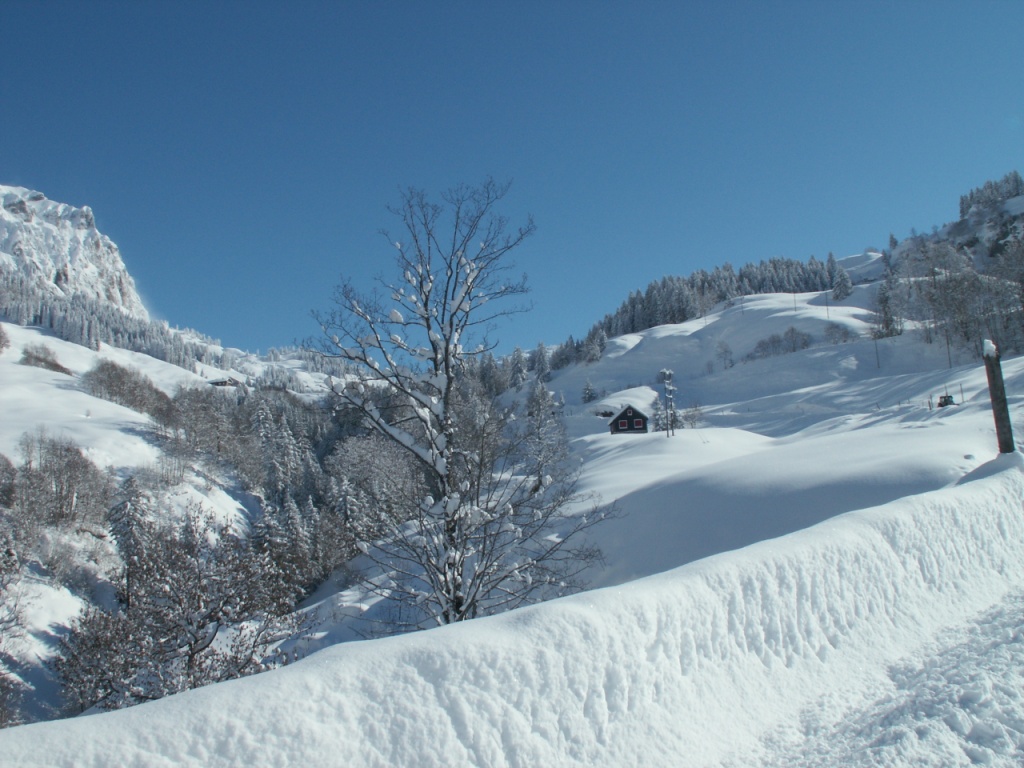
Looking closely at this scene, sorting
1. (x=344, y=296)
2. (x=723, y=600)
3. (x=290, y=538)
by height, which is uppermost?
(x=344, y=296)

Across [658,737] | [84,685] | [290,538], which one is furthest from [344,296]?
[290,538]

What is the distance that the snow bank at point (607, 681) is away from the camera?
2889mm

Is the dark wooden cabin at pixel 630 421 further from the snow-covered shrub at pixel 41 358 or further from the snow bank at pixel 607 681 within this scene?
the snow-covered shrub at pixel 41 358

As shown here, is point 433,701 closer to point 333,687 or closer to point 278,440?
point 333,687

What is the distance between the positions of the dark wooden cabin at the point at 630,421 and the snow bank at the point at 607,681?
6238 centimetres

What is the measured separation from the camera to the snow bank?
289cm

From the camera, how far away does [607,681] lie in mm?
4031

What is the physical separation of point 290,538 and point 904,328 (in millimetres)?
91509

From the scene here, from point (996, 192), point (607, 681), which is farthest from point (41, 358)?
point (996, 192)

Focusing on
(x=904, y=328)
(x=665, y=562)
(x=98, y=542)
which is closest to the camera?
(x=665, y=562)

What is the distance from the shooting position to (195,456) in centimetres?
6862

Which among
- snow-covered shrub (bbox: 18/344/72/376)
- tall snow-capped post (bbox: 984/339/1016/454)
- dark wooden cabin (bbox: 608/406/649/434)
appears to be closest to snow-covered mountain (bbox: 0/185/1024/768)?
tall snow-capped post (bbox: 984/339/1016/454)

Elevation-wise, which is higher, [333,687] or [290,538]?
[333,687]

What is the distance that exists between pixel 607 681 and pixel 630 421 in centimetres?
6651
